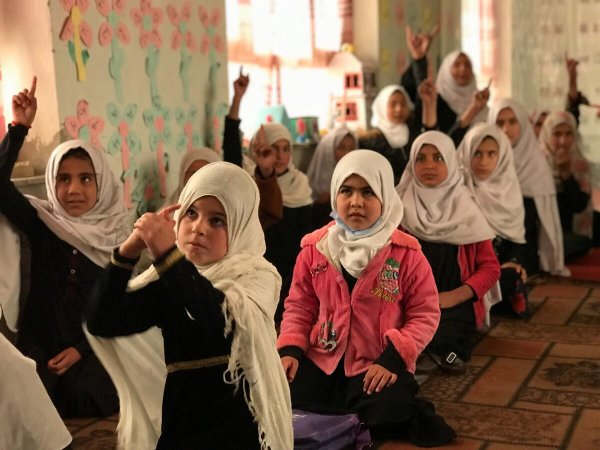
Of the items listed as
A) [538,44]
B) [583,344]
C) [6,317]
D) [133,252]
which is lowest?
[583,344]

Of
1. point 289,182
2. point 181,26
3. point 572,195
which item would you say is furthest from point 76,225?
point 572,195

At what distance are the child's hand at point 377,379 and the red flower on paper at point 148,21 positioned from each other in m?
1.75

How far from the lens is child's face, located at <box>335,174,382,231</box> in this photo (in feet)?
8.42

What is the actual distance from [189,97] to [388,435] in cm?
185

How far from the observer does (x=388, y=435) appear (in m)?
2.51

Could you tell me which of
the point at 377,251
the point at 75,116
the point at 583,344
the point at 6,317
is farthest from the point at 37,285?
the point at 583,344

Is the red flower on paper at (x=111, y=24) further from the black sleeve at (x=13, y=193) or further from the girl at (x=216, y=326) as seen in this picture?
the girl at (x=216, y=326)

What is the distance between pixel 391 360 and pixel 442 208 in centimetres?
124

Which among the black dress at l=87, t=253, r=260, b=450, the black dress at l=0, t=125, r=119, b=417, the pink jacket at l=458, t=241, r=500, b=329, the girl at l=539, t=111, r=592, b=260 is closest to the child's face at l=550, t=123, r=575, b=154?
the girl at l=539, t=111, r=592, b=260

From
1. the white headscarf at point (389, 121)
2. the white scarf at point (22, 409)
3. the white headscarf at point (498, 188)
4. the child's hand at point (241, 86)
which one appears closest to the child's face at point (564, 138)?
the white headscarf at point (389, 121)

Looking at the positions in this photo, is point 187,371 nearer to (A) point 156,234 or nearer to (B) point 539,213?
(A) point 156,234

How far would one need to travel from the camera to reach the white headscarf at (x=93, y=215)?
285cm

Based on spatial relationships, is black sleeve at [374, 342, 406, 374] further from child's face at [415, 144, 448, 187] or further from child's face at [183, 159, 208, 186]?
child's face at [183, 159, 208, 186]

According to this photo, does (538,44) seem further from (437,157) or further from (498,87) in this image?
(437,157)
